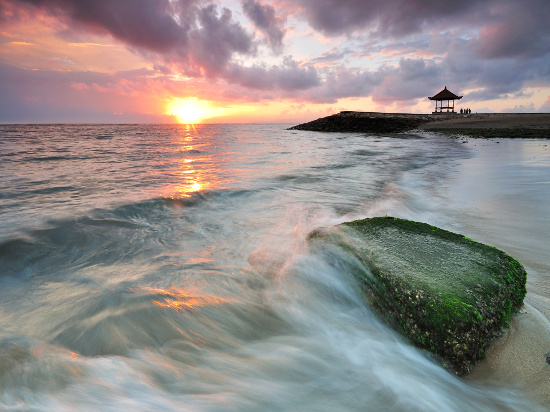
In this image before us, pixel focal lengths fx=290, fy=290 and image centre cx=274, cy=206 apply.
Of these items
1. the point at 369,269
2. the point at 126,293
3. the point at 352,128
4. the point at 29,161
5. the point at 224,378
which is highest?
the point at 352,128

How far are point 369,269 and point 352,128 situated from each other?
4349 cm

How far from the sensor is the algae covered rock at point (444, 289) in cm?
208

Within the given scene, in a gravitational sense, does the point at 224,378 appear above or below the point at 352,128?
below

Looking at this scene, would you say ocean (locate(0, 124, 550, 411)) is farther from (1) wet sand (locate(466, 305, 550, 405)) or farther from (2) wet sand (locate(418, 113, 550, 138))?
(2) wet sand (locate(418, 113, 550, 138))

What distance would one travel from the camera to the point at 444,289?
2.25 m

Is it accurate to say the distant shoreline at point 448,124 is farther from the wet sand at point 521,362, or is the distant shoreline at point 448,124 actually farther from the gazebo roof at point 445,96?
the wet sand at point 521,362

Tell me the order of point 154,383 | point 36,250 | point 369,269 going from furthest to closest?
point 36,250
point 369,269
point 154,383

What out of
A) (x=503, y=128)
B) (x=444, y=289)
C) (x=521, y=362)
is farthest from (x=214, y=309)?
(x=503, y=128)

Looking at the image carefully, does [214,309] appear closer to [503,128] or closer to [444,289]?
[444,289]

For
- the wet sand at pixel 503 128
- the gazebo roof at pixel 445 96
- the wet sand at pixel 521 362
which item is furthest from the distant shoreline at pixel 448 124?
the wet sand at pixel 521 362

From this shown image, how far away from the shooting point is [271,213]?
608cm

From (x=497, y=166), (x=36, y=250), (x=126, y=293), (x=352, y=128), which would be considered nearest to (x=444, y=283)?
(x=126, y=293)

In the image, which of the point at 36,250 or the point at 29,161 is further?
the point at 29,161

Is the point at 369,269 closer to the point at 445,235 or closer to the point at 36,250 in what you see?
the point at 445,235
